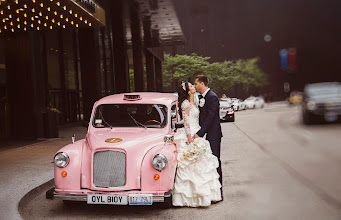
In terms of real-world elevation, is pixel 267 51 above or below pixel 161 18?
below

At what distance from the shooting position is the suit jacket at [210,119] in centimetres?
514

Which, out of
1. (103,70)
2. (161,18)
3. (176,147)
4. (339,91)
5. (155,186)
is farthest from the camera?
(103,70)

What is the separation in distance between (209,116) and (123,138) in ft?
4.11

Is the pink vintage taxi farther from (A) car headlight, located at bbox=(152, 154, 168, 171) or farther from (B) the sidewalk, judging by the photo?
(B) the sidewalk

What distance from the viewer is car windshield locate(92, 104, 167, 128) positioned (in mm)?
6004

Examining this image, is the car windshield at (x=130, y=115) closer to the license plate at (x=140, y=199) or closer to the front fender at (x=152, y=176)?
the front fender at (x=152, y=176)

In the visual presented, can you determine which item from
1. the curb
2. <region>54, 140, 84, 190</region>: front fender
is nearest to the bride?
<region>54, 140, 84, 190</region>: front fender

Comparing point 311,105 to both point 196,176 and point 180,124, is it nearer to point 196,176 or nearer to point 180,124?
point 196,176

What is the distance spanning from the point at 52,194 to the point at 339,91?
4.49 meters

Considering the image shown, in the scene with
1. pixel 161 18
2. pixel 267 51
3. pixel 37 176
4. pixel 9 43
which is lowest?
pixel 37 176

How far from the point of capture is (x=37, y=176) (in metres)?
6.88

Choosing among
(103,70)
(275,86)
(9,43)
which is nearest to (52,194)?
(275,86)

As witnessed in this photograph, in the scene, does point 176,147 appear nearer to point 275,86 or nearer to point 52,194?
point 52,194

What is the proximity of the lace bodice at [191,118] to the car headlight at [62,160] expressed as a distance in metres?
1.72
